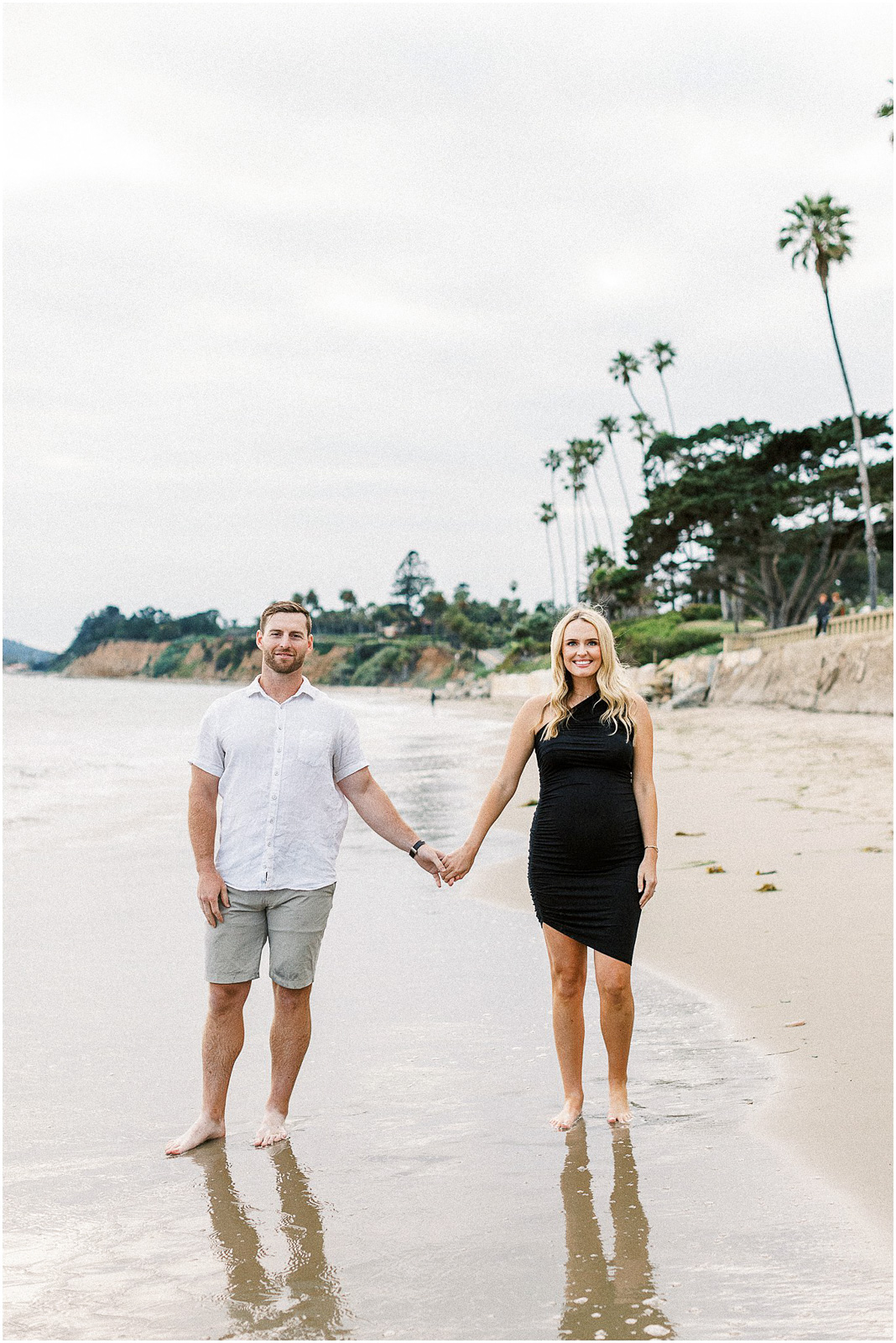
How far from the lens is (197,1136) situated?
156 inches

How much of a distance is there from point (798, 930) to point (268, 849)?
3.72m

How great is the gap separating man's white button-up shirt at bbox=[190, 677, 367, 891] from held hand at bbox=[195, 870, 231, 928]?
1.6 inches

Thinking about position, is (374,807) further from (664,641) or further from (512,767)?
(664,641)

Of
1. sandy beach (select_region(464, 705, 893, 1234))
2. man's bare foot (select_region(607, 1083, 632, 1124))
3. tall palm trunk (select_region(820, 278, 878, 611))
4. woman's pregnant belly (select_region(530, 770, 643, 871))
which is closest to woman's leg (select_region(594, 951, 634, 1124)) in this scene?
man's bare foot (select_region(607, 1083, 632, 1124))

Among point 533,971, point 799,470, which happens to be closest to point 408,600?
point 799,470

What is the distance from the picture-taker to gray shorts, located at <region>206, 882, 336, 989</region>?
3.95m

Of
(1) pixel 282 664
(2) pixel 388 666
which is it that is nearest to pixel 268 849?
(1) pixel 282 664

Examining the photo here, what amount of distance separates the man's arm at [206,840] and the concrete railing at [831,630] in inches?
878

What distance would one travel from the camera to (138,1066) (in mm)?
4859

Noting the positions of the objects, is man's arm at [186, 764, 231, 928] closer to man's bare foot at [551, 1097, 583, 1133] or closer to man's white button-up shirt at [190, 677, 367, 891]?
man's white button-up shirt at [190, 677, 367, 891]

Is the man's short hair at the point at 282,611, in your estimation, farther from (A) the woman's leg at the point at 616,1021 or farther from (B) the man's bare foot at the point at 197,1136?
(B) the man's bare foot at the point at 197,1136

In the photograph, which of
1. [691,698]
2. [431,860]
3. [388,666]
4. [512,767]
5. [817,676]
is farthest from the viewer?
[388,666]

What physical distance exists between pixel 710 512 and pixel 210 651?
537ft

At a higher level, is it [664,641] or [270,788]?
[664,641]
